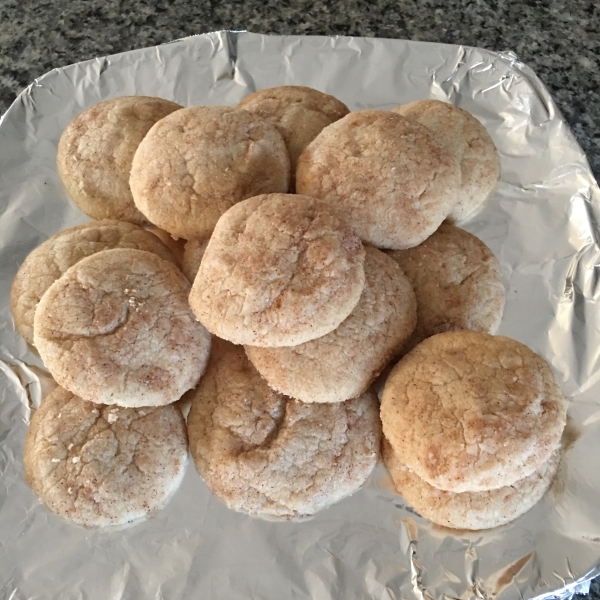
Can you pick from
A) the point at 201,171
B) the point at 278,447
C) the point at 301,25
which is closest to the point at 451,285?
the point at 278,447

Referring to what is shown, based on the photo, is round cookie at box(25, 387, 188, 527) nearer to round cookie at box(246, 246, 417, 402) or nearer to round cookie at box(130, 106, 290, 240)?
round cookie at box(246, 246, 417, 402)

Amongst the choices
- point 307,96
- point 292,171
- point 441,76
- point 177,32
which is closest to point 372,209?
point 292,171

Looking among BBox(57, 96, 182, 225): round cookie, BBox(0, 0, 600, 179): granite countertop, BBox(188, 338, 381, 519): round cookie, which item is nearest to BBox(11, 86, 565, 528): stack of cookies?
BBox(188, 338, 381, 519): round cookie

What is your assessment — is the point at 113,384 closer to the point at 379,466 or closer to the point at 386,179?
the point at 379,466

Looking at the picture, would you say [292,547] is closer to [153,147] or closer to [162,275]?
[162,275]

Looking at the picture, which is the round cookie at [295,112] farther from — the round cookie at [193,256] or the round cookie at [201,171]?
the round cookie at [193,256]
